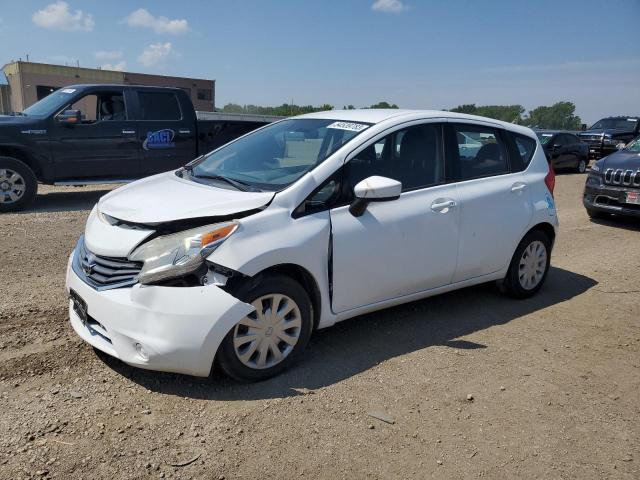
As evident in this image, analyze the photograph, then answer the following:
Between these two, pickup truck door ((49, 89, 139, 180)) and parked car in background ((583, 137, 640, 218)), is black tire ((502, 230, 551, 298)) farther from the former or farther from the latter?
pickup truck door ((49, 89, 139, 180))

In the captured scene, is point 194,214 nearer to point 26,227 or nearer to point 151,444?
point 151,444

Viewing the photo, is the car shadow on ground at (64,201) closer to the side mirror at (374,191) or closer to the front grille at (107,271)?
the front grille at (107,271)

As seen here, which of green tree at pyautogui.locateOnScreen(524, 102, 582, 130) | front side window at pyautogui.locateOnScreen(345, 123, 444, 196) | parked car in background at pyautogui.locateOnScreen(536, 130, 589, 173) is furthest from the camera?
green tree at pyautogui.locateOnScreen(524, 102, 582, 130)

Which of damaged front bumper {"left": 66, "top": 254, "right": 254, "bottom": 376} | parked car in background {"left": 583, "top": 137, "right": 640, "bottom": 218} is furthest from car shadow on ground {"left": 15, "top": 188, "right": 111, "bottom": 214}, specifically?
parked car in background {"left": 583, "top": 137, "right": 640, "bottom": 218}

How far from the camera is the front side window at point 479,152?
467cm

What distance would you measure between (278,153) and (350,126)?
0.61m

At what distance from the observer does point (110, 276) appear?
131 inches

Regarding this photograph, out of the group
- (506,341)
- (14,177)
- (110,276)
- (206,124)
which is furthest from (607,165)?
(14,177)

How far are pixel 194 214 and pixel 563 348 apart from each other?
9.90ft

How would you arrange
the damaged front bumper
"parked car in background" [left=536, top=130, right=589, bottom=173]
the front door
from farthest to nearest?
"parked car in background" [left=536, top=130, right=589, bottom=173], the front door, the damaged front bumper

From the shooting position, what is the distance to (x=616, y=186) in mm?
9242

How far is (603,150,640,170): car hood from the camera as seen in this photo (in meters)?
9.06

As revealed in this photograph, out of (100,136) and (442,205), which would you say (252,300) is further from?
(100,136)

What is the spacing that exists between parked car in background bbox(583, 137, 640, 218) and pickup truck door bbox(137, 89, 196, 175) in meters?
7.29
